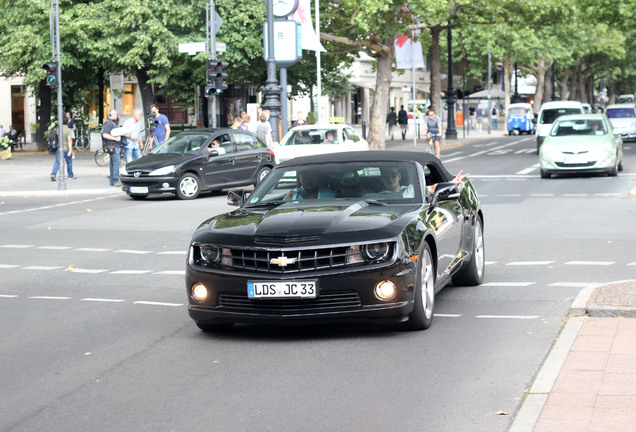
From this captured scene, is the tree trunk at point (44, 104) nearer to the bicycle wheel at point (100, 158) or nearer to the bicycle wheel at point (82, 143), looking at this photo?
the bicycle wheel at point (82, 143)

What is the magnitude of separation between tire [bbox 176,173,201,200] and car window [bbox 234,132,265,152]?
1.79 m

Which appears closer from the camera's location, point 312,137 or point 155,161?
point 155,161

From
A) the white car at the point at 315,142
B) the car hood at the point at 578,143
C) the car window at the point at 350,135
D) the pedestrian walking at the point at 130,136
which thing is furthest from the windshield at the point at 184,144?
the car hood at the point at 578,143

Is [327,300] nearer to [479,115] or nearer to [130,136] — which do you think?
Answer: [130,136]

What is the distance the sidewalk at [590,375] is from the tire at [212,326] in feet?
8.22

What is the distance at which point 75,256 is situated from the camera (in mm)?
14328

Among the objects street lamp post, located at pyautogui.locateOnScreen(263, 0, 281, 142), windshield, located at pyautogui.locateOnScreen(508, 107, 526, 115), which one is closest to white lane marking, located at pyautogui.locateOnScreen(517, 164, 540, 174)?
street lamp post, located at pyautogui.locateOnScreen(263, 0, 281, 142)

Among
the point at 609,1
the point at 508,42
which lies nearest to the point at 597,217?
the point at 609,1

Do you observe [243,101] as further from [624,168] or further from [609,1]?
[624,168]

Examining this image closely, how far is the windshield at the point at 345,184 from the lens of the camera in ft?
30.4

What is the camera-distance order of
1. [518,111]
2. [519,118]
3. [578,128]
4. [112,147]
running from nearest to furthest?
[112,147] < [578,128] < [519,118] < [518,111]

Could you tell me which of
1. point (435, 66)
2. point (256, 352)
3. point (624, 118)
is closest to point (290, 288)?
point (256, 352)

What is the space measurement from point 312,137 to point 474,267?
55.9ft

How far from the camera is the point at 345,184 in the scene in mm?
9328
